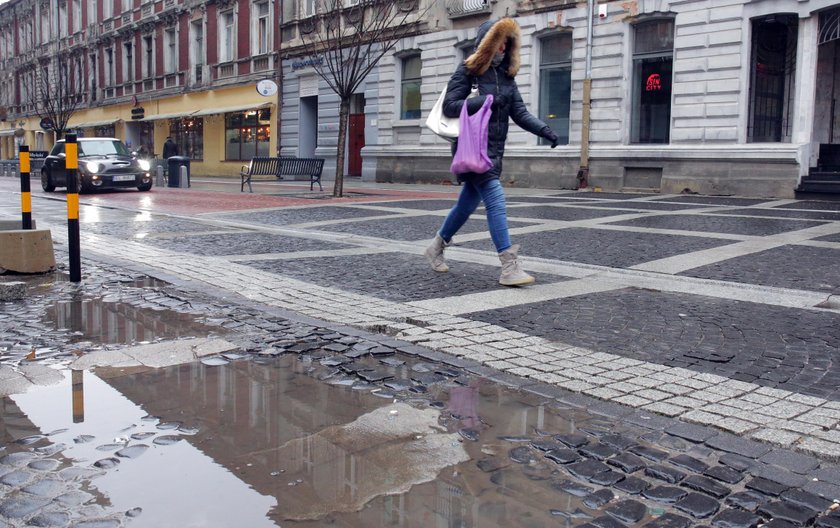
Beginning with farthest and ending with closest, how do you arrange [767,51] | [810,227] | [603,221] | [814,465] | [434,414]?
[767,51] → [603,221] → [810,227] → [434,414] → [814,465]

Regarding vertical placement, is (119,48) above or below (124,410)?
above

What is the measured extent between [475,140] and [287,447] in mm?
3742

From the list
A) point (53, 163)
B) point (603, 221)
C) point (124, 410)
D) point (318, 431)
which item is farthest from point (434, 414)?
point (53, 163)

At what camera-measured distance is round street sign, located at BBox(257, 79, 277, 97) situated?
31.3m

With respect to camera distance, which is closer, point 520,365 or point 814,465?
point 814,465

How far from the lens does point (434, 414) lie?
3584 mm

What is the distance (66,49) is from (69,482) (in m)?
56.7

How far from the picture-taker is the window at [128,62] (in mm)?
45656

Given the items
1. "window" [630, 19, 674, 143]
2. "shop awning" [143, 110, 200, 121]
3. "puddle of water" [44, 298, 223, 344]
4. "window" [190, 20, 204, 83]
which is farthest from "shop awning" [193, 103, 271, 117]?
"puddle of water" [44, 298, 223, 344]

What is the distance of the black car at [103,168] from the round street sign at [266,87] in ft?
30.1

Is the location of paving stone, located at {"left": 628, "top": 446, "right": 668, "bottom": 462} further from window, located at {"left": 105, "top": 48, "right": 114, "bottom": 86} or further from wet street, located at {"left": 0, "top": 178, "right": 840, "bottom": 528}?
window, located at {"left": 105, "top": 48, "right": 114, "bottom": 86}

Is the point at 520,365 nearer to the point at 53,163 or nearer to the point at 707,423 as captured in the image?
the point at 707,423

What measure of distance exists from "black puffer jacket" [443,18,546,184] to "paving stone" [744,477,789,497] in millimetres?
3985

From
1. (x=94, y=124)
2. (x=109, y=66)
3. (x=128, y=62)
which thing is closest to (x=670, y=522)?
(x=128, y=62)
